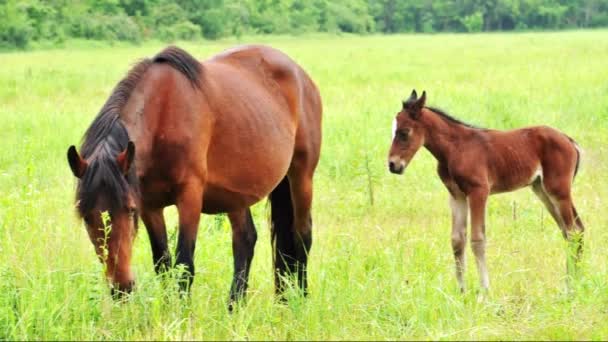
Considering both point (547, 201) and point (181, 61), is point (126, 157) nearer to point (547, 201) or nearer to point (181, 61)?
point (181, 61)

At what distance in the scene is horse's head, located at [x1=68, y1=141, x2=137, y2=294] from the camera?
3.97m

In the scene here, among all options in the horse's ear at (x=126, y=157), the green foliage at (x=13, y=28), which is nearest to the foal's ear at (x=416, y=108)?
the horse's ear at (x=126, y=157)

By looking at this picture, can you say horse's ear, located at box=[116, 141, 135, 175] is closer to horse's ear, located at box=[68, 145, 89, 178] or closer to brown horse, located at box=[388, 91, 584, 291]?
horse's ear, located at box=[68, 145, 89, 178]

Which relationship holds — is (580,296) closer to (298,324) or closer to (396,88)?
(298,324)

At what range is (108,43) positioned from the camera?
124 ft

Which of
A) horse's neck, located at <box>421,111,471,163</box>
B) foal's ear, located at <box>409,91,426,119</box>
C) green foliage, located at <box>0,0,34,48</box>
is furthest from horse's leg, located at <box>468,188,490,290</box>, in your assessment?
green foliage, located at <box>0,0,34,48</box>

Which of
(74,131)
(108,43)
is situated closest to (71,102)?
(74,131)

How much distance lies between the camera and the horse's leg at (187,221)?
15.4 feet

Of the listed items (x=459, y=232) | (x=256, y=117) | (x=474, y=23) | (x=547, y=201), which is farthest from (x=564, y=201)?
(x=474, y=23)

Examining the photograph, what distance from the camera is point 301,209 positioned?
629 cm

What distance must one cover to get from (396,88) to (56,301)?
1496 centimetres

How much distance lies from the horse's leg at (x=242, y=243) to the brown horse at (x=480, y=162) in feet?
3.53

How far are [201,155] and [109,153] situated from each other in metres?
0.82

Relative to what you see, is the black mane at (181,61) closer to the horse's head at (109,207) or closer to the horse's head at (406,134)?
the horse's head at (109,207)
